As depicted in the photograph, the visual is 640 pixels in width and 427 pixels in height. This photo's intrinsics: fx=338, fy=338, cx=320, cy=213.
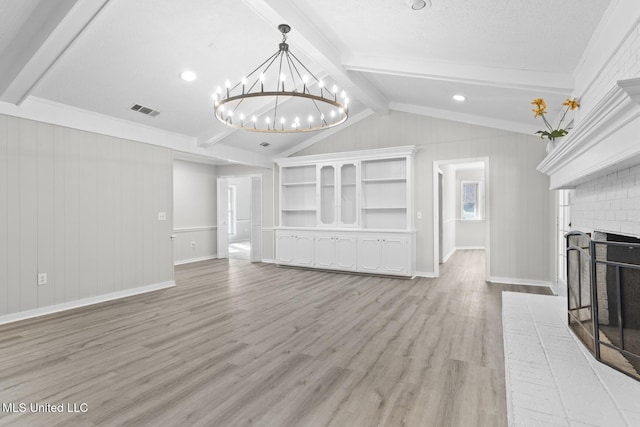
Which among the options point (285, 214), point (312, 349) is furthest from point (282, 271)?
point (312, 349)

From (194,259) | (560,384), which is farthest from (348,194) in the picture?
(560,384)

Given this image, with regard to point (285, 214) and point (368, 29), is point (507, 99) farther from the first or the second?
point (285, 214)

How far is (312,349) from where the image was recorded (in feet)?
9.41

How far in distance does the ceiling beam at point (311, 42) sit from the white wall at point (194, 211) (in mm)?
4676

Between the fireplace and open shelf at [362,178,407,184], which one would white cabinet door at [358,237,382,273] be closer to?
open shelf at [362,178,407,184]

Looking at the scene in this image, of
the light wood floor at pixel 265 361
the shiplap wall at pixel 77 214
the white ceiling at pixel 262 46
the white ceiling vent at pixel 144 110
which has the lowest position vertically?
the light wood floor at pixel 265 361

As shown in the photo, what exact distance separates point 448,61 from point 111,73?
364 centimetres

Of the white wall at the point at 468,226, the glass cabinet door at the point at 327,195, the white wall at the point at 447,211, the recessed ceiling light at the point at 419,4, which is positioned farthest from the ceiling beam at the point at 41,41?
the white wall at the point at 468,226

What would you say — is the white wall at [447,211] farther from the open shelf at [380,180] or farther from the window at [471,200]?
the open shelf at [380,180]

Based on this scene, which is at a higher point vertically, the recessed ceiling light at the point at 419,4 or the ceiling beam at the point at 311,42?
the ceiling beam at the point at 311,42

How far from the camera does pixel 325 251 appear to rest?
654 centimetres

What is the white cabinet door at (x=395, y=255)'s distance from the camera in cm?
577

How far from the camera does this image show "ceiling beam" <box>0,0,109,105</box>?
2.43 meters

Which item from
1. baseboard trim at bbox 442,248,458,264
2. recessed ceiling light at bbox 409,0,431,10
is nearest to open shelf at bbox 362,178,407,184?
baseboard trim at bbox 442,248,458,264
